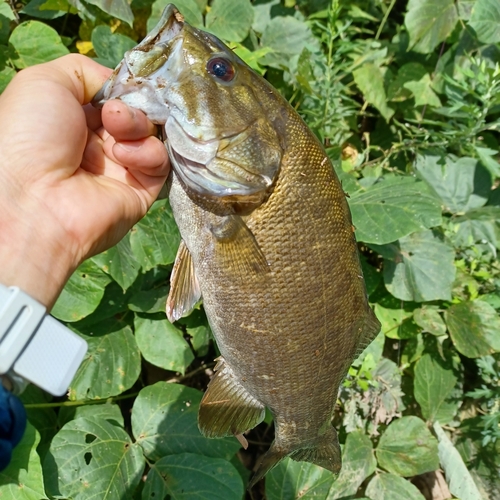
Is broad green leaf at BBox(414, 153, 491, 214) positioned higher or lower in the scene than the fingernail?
lower

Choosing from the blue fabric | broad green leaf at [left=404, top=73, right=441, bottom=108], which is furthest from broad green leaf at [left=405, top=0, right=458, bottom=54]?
the blue fabric

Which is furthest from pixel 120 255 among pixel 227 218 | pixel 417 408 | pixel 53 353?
pixel 417 408

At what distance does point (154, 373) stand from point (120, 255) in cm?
92

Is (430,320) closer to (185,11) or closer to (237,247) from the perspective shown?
(237,247)

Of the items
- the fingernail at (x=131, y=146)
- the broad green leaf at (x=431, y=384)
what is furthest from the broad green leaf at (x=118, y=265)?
the broad green leaf at (x=431, y=384)

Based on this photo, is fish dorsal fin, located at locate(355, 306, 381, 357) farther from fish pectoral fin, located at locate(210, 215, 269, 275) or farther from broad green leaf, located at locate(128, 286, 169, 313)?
broad green leaf, located at locate(128, 286, 169, 313)

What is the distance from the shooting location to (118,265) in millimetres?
1973

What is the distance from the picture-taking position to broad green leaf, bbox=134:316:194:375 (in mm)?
2197

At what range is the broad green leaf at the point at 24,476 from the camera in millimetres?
1643

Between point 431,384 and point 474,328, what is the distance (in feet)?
1.28

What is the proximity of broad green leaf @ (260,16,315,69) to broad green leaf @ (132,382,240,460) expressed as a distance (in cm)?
175

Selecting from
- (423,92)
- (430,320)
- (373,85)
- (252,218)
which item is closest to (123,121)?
(252,218)

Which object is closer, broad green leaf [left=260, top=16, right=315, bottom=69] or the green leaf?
the green leaf

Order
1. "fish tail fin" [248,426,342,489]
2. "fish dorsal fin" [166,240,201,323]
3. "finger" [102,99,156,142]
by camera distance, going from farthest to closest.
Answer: "fish tail fin" [248,426,342,489] → "fish dorsal fin" [166,240,201,323] → "finger" [102,99,156,142]
